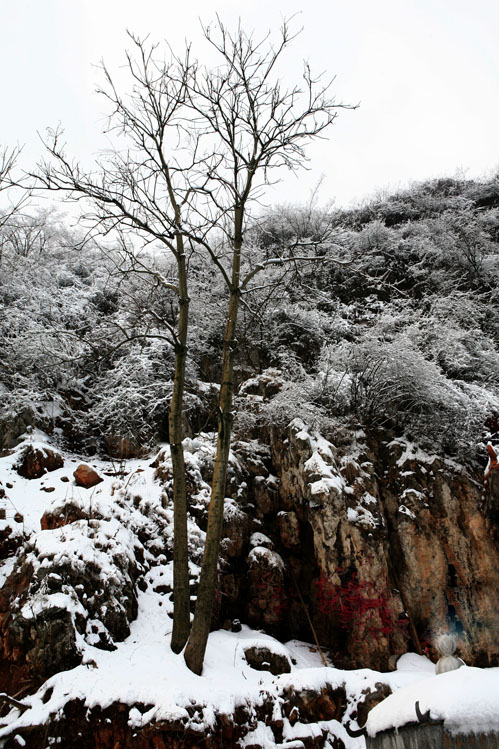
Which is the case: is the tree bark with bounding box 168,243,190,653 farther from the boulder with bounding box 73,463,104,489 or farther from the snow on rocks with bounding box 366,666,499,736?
the snow on rocks with bounding box 366,666,499,736

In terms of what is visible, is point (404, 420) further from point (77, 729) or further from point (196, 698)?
point (77, 729)

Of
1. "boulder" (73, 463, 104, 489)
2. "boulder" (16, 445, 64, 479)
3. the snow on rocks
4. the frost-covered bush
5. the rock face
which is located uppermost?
the frost-covered bush

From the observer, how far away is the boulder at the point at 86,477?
23.2ft

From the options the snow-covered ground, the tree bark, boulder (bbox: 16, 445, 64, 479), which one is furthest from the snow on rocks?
boulder (bbox: 16, 445, 64, 479)

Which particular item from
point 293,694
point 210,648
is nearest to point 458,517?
point 293,694

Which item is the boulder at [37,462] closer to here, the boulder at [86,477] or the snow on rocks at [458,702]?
the boulder at [86,477]

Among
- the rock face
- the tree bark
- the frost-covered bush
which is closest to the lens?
the tree bark

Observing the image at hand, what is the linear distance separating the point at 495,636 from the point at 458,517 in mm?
1831

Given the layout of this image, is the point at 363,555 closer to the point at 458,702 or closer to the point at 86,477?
the point at 86,477

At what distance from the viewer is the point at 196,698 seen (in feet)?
13.9

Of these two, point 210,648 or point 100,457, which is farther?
point 100,457

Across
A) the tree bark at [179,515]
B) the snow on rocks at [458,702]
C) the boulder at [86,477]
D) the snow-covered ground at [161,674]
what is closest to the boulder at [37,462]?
the snow-covered ground at [161,674]

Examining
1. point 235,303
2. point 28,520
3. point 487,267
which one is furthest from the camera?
point 487,267

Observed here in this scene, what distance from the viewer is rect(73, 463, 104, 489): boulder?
7.07m
